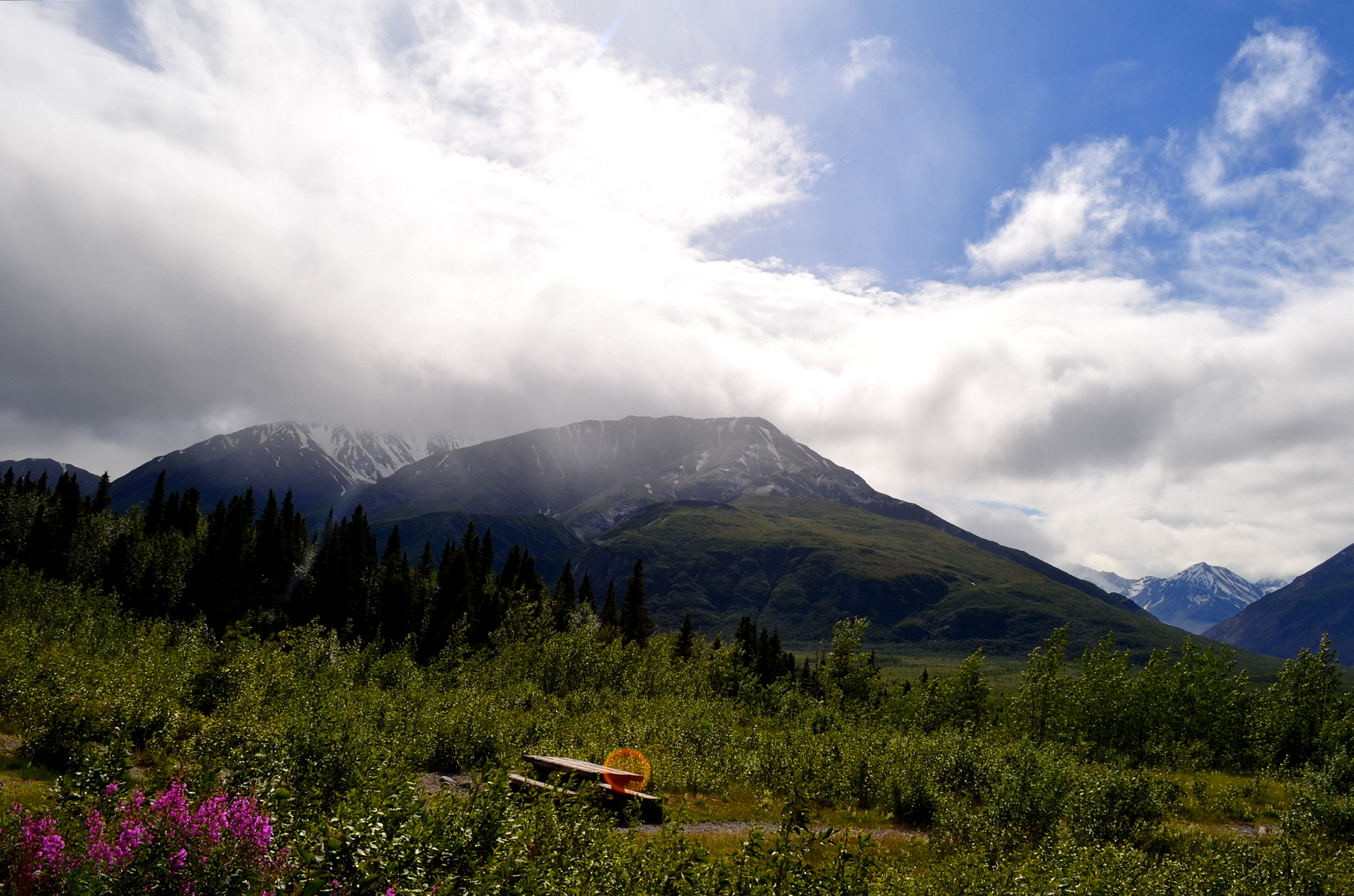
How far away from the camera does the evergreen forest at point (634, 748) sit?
9.49m

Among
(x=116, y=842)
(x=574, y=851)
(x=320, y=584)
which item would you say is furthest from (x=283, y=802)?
(x=320, y=584)

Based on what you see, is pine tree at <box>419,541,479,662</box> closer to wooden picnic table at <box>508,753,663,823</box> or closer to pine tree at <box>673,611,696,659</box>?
pine tree at <box>673,611,696,659</box>

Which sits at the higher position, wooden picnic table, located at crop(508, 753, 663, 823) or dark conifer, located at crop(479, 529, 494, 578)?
dark conifer, located at crop(479, 529, 494, 578)

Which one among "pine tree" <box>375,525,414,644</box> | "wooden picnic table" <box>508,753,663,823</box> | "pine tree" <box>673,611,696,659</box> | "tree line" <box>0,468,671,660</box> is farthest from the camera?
"pine tree" <box>375,525,414,644</box>

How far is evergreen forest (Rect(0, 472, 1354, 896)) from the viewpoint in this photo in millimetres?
9492

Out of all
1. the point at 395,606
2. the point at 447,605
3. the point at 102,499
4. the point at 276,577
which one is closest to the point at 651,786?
the point at 447,605

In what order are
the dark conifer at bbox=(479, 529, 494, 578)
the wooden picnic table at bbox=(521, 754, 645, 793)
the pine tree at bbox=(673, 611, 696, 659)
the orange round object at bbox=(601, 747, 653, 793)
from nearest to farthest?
the wooden picnic table at bbox=(521, 754, 645, 793) < the orange round object at bbox=(601, 747, 653, 793) < the pine tree at bbox=(673, 611, 696, 659) < the dark conifer at bbox=(479, 529, 494, 578)

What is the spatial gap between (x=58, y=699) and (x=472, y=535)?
119869 millimetres

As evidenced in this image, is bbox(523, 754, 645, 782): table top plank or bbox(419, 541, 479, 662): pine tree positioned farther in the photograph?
bbox(419, 541, 479, 662): pine tree

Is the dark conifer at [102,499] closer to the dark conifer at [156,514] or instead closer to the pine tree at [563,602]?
the dark conifer at [156,514]

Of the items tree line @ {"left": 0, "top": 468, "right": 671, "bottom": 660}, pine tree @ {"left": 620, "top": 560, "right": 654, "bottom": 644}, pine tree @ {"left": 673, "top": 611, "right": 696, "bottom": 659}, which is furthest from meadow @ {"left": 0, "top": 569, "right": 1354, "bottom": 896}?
pine tree @ {"left": 620, "top": 560, "right": 654, "bottom": 644}

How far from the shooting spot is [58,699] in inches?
790

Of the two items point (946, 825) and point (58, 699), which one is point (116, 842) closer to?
point (58, 699)

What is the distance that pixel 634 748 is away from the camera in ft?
112
